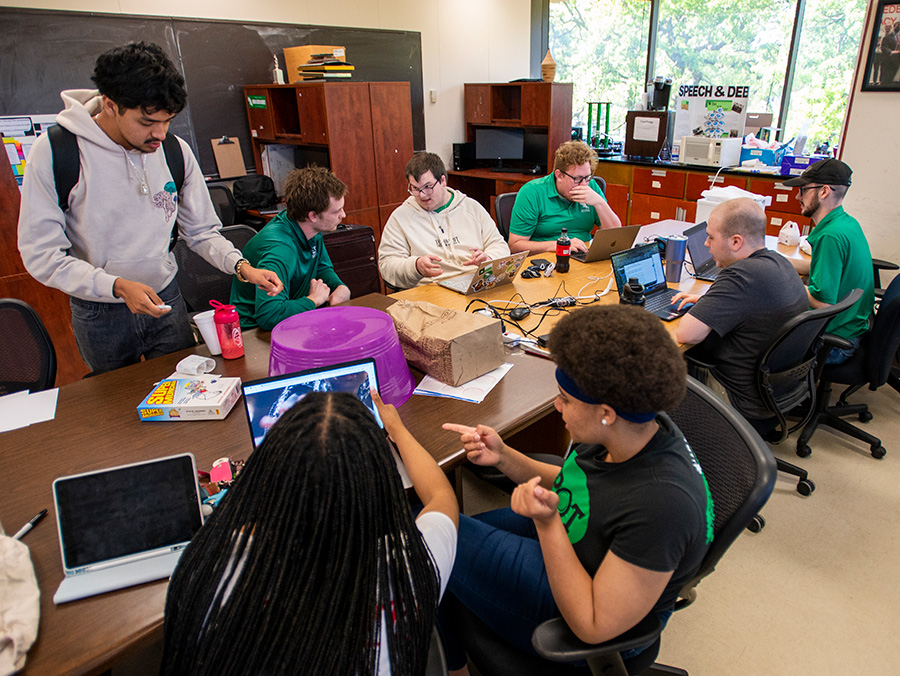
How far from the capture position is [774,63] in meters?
5.01

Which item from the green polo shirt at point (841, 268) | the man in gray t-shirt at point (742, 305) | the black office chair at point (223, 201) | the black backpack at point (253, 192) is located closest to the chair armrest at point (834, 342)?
the green polo shirt at point (841, 268)

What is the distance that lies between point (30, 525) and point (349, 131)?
3.70 metres

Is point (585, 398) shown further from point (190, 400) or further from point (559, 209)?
point (559, 209)

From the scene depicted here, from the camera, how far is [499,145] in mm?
5836

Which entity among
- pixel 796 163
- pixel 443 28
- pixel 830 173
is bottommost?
pixel 796 163

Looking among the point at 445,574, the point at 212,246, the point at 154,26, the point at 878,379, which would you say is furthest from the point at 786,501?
the point at 154,26

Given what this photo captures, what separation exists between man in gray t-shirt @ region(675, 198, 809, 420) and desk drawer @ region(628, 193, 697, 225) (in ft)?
9.54

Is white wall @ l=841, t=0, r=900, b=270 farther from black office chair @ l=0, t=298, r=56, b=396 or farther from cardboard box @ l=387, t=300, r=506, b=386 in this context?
black office chair @ l=0, t=298, r=56, b=396

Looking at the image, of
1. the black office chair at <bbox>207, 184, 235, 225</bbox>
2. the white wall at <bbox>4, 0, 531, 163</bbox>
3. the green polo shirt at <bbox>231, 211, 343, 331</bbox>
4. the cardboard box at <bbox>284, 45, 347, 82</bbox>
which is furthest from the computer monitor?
the green polo shirt at <bbox>231, 211, 343, 331</bbox>

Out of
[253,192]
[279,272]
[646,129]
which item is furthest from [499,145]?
[279,272]

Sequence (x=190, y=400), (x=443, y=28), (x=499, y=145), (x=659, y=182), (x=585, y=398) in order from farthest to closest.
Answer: (x=499, y=145)
(x=443, y=28)
(x=659, y=182)
(x=190, y=400)
(x=585, y=398)

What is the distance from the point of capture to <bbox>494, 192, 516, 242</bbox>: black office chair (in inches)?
145

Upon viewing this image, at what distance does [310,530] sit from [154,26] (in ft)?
14.0

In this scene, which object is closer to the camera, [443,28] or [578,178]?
[578,178]
